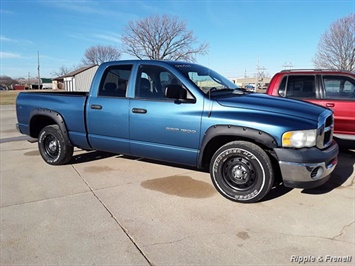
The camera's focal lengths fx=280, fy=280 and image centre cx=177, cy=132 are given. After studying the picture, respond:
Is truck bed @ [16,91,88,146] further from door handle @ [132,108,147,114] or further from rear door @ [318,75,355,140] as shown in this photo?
rear door @ [318,75,355,140]

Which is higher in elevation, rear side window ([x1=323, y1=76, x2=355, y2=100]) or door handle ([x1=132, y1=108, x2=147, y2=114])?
rear side window ([x1=323, y1=76, x2=355, y2=100])

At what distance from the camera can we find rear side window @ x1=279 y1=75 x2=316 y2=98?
6.18 meters

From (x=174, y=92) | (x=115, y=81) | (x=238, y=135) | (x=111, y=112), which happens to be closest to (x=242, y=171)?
(x=238, y=135)

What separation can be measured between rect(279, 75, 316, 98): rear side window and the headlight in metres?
3.14

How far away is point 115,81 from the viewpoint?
191 inches

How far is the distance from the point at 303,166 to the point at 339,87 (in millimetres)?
3566

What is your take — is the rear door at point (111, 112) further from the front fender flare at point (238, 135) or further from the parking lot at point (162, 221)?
the front fender flare at point (238, 135)

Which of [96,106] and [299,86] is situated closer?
[96,106]

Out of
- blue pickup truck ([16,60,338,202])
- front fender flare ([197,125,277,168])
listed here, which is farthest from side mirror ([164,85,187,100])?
front fender flare ([197,125,277,168])

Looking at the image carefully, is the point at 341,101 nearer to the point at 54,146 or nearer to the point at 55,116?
the point at 55,116

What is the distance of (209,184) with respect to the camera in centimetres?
448

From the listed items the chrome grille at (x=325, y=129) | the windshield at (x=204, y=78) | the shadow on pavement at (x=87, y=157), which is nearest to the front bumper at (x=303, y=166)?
the chrome grille at (x=325, y=129)

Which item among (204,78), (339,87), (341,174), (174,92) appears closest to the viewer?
(174,92)

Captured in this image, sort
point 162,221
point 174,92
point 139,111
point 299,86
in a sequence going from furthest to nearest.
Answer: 1. point 299,86
2. point 139,111
3. point 174,92
4. point 162,221
